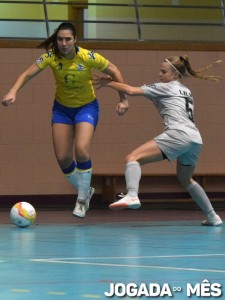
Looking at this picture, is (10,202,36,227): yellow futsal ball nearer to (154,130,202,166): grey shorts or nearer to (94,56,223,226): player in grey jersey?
(94,56,223,226): player in grey jersey

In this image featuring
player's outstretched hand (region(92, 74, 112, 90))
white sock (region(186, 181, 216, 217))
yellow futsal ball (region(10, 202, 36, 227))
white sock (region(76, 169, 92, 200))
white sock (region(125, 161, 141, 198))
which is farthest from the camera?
white sock (region(76, 169, 92, 200))

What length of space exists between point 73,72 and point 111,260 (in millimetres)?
4055

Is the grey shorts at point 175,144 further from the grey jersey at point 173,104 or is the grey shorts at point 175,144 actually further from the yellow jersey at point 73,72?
the yellow jersey at point 73,72

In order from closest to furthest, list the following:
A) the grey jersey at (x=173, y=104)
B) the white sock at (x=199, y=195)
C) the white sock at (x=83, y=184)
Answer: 1. the grey jersey at (x=173, y=104)
2. the white sock at (x=199, y=195)
3. the white sock at (x=83, y=184)

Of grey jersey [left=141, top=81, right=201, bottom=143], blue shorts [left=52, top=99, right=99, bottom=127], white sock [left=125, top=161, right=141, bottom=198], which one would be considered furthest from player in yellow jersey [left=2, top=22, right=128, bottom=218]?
white sock [left=125, top=161, right=141, bottom=198]

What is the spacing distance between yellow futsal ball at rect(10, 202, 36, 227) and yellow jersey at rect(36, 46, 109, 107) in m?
1.40

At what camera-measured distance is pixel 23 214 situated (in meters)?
10.4

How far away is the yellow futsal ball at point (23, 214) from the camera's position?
10.4m

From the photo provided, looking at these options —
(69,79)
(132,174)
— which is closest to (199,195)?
(132,174)

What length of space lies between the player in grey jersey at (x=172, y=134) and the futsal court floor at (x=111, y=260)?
513 millimetres

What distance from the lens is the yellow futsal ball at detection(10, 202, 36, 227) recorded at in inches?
408

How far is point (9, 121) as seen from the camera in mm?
14703

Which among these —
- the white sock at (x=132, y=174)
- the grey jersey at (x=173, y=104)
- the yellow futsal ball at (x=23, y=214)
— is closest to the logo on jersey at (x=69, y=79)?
the grey jersey at (x=173, y=104)

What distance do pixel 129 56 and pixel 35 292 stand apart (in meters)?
9.64
